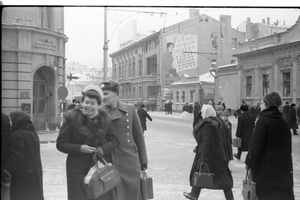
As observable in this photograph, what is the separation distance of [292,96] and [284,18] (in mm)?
781

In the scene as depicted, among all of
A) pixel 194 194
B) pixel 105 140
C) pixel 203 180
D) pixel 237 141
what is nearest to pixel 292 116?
pixel 237 141

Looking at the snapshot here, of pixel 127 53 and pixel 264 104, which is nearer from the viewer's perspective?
pixel 264 104

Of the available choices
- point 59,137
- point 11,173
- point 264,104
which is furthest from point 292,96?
point 11,173

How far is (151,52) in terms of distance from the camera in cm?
430

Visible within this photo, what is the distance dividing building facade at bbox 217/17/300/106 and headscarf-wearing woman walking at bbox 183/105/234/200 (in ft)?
0.96

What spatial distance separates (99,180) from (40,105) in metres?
0.96

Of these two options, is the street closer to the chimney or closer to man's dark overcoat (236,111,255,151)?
man's dark overcoat (236,111,255,151)

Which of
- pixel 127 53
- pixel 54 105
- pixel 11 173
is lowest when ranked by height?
pixel 11 173

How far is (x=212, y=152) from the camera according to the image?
14.9ft

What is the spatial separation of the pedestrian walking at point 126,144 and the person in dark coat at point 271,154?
1068mm

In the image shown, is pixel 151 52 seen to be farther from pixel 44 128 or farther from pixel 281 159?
pixel 281 159

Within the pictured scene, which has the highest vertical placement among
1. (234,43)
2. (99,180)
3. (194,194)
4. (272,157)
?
(234,43)

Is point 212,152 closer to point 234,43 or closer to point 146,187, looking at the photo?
point 146,187

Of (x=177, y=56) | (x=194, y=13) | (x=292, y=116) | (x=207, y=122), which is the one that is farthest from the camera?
(x=207, y=122)
